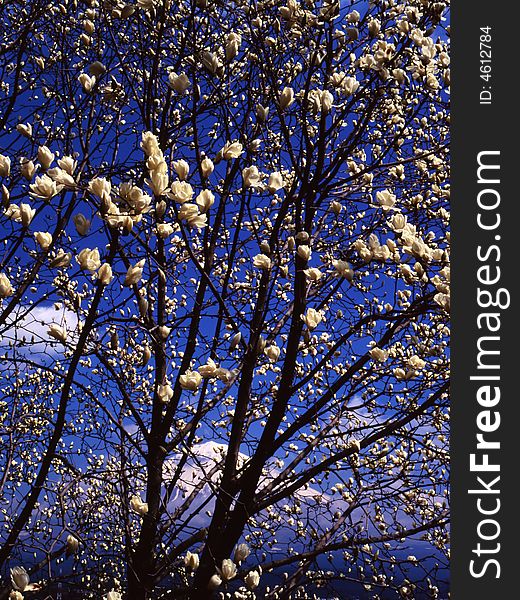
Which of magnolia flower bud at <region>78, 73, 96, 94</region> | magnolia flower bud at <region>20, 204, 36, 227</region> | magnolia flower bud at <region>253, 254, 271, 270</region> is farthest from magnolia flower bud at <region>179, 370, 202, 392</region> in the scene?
magnolia flower bud at <region>78, 73, 96, 94</region>

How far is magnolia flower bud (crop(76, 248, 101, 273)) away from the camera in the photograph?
2160mm

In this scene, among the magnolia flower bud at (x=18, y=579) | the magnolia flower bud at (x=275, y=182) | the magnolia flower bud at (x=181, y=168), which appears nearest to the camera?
the magnolia flower bud at (x=181, y=168)

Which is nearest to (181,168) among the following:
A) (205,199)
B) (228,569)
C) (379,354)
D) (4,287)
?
(205,199)

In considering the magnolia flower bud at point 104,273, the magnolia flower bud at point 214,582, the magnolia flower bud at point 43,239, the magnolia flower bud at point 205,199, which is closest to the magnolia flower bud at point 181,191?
the magnolia flower bud at point 205,199

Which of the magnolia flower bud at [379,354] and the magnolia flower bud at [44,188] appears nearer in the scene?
the magnolia flower bud at [44,188]

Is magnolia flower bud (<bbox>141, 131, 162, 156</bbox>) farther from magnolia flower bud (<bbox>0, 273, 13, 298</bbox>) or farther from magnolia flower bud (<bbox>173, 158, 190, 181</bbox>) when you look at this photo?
magnolia flower bud (<bbox>0, 273, 13, 298</bbox>)

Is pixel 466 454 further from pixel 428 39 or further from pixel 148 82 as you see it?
pixel 148 82

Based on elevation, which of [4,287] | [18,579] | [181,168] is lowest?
[18,579]

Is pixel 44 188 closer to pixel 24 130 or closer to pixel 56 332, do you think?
pixel 56 332

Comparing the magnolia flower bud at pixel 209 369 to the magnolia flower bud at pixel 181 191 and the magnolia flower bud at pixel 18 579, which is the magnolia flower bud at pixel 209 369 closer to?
the magnolia flower bud at pixel 181 191

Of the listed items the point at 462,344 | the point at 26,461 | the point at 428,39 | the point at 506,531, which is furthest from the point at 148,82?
the point at 26,461

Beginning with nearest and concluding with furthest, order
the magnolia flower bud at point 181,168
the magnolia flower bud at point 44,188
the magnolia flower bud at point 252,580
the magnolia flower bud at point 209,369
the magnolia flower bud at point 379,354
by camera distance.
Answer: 1. the magnolia flower bud at point 44,188
2. the magnolia flower bud at point 181,168
3. the magnolia flower bud at point 209,369
4. the magnolia flower bud at point 379,354
5. the magnolia flower bud at point 252,580

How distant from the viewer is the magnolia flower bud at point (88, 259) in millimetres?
2160

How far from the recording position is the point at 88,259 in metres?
2.17
